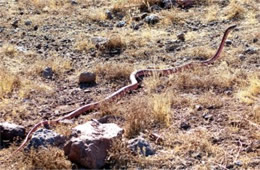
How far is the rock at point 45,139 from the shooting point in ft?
17.5

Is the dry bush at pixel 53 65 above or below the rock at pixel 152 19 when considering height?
below

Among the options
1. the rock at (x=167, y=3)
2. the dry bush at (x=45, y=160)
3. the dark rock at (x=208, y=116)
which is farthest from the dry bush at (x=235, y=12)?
the dry bush at (x=45, y=160)

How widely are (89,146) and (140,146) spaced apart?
65cm

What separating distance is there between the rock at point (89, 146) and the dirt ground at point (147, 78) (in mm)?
96

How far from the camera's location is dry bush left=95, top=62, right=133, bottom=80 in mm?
8414

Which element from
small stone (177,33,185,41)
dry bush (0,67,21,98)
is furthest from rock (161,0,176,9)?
dry bush (0,67,21,98)

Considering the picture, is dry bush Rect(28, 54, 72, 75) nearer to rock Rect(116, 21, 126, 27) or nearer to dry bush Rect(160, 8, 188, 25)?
rock Rect(116, 21, 126, 27)

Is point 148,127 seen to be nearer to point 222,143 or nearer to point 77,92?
point 222,143

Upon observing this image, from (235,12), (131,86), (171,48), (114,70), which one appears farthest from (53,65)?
(235,12)

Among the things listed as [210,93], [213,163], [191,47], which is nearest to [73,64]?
[191,47]

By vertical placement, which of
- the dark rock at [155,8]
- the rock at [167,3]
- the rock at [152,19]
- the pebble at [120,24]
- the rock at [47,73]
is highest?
the rock at [167,3]

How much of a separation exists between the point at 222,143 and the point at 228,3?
7208 millimetres

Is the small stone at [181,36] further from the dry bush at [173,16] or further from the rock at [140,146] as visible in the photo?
the rock at [140,146]

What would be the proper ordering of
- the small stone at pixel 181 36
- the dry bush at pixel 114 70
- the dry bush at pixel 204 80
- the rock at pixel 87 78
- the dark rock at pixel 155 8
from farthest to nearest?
1. the dark rock at pixel 155 8
2. the small stone at pixel 181 36
3. the dry bush at pixel 114 70
4. the rock at pixel 87 78
5. the dry bush at pixel 204 80
